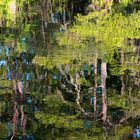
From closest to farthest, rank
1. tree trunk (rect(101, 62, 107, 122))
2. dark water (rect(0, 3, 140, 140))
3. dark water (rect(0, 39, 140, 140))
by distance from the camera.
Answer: dark water (rect(0, 39, 140, 140)) → dark water (rect(0, 3, 140, 140)) → tree trunk (rect(101, 62, 107, 122))

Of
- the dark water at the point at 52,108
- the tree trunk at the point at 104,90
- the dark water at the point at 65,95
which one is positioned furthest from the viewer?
the tree trunk at the point at 104,90

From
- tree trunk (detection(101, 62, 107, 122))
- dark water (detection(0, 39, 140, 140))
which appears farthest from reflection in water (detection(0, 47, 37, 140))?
tree trunk (detection(101, 62, 107, 122))

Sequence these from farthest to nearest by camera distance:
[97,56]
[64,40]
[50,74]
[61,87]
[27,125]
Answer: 1. [64,40]
2. [97,56]
3. [50,74]
4. [61,87]
5. [27,125]

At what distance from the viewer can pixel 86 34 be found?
14797 mm

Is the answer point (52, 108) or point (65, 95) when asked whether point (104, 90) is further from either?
point (52, 108)

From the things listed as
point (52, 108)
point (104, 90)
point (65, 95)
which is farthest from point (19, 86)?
point (104, 90)

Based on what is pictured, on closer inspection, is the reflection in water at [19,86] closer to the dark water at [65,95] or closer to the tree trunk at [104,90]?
Answer: the dark water at [65,95]

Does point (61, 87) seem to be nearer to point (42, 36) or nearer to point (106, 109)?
point (106, 109)

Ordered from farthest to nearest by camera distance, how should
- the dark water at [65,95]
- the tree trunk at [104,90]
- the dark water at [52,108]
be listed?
the tree trunk at [104,90]
the dark water at [65,95]
the dark water at [52,108]

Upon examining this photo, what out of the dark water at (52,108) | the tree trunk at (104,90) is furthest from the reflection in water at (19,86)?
the tree trunk at (104,90)

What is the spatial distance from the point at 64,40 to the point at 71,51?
152 centimetres

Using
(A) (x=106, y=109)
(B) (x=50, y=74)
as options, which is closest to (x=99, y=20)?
(B) (x=50, y=74)

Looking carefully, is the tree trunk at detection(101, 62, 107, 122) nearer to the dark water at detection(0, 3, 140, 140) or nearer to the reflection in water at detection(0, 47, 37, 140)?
the dark water at detection(0, 3, 140, 140)

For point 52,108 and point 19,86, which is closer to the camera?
point 52,108
